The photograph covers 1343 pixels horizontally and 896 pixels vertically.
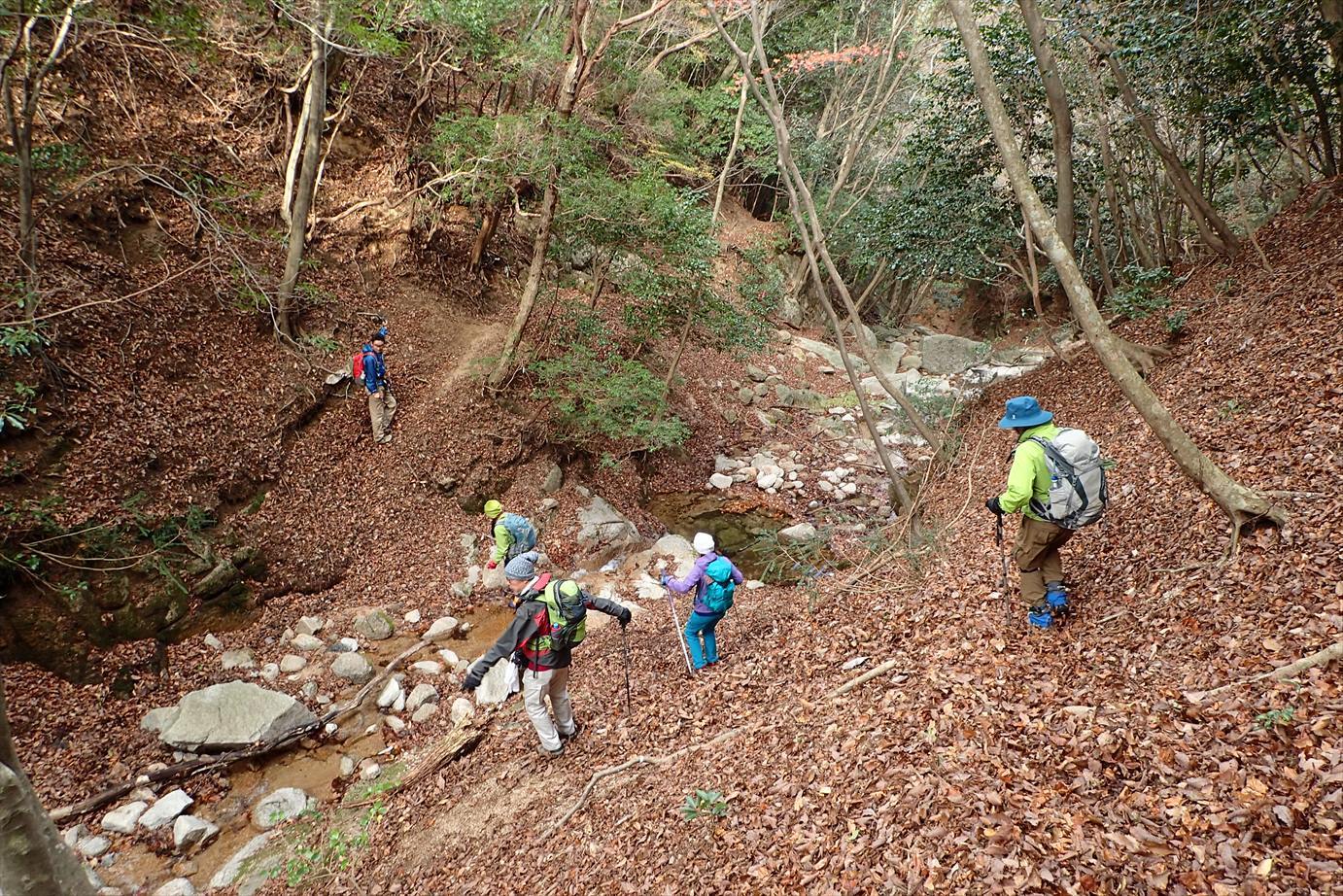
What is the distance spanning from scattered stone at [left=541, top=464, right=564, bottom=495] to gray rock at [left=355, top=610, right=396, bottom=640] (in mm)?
4357

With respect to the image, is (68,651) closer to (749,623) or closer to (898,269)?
(749,623)

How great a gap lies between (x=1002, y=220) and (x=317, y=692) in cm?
1532

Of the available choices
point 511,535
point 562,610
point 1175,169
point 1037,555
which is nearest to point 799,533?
point 511,535

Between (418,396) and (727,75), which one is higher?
(727,75)

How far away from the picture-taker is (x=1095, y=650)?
450cm

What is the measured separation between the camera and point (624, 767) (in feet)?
18.6

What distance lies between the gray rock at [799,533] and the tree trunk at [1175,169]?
337 inches

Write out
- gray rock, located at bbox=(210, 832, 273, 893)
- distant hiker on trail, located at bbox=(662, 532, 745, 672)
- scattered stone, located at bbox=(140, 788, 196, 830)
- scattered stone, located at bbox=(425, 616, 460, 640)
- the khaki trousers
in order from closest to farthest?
gray rock, located at bbox=(210, 832, 273, 893), scattered stone, located at bbox=(140, 788, 196, 830), distant hiker on trail, located at bbox=(662, 532, 745, 672), scattered stone, located at bbox=(425, 616, 460, 640), the khaki trousers

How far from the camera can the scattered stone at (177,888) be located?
551cm

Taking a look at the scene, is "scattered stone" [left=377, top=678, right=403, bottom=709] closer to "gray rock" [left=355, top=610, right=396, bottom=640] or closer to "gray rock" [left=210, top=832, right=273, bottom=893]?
"gray rock" [left=355, top=610, right=396, bottom=640]

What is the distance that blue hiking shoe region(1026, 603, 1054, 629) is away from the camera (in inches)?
198

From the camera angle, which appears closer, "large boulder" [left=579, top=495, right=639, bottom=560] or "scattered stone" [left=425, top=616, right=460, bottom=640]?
"scattered stone" [left=425, top=616, right=460, bottom=640]

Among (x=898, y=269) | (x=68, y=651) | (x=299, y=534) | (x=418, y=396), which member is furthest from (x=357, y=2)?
(x=898, y=269)

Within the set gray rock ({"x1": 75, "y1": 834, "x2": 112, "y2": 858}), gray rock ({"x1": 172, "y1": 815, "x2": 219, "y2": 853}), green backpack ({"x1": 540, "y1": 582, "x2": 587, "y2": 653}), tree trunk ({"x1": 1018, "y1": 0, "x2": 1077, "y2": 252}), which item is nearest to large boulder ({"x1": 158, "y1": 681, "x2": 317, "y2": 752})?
gray rock ({"x1": 172, "y1": 815, "x2": 219, "y2": 853})
